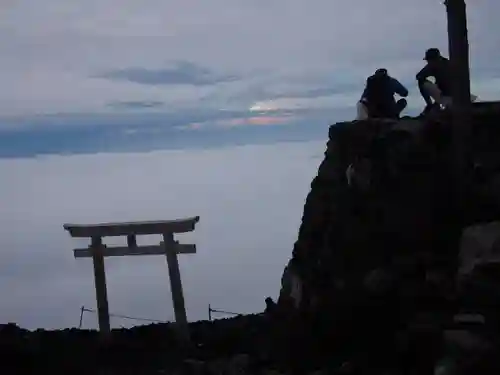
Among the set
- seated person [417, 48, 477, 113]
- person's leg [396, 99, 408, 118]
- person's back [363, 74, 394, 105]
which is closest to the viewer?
seated person [417, 48, 477, 113]

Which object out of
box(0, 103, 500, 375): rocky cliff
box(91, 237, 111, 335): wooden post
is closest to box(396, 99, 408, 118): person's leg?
box(0, 103, 500, 375): rocky cliff

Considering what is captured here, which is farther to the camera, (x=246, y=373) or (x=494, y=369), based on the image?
(x=246, y=373)

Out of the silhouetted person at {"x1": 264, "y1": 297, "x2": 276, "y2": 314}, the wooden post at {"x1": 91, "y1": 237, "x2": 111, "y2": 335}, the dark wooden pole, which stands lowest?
the silhouetted person at {"x1": 264, "y1": 297, "x2": 276, "y2": 314}

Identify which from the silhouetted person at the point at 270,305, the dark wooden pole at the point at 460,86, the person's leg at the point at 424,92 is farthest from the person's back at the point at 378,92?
the silhouetted person at the point at 270,305

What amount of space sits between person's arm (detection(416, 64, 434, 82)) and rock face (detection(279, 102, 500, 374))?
1572mm

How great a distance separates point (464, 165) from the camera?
28.2ft

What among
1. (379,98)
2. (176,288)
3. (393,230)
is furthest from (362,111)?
(176,288)

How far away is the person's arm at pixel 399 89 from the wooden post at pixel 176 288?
4617 mm

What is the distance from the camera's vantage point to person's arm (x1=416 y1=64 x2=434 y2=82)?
11.3 m

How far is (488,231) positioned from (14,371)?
8777 mm

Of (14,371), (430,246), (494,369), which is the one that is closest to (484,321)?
(494,369)

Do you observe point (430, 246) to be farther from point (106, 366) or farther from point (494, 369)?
point (106, 366)

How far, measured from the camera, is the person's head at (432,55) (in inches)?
446

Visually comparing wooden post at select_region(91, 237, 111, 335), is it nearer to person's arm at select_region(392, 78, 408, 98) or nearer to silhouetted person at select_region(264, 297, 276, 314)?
silhouetted person at select_region(264, 297, 276, 314)
